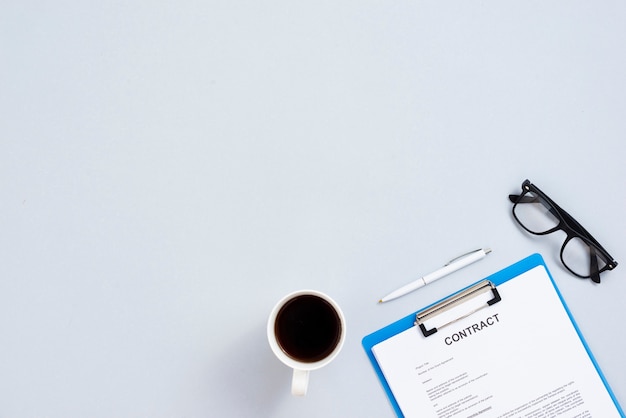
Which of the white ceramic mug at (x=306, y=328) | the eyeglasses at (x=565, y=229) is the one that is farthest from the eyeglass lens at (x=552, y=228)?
the white ceramic mug at (x=306, y=328)

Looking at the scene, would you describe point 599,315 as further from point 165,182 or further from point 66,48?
point 66,48

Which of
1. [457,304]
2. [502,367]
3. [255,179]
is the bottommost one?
[502,367]

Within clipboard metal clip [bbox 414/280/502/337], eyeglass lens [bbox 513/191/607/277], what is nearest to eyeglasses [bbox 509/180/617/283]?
eyeglass lens [bbox 513/191/607/277]

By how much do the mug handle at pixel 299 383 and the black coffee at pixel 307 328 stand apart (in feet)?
0.09

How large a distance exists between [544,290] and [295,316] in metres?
0.42

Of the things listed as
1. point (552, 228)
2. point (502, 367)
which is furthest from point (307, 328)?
point (552, 228)

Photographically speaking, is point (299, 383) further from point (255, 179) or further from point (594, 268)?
point (594, 268)

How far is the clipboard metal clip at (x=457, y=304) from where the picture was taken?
83 centimetres

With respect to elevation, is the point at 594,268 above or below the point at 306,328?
below

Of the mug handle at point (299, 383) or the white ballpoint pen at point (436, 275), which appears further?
the white ballpoint pen at point (436, 275)

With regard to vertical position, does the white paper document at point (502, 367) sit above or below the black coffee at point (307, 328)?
below

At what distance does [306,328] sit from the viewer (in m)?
0.78

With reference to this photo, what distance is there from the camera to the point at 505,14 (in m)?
0.86

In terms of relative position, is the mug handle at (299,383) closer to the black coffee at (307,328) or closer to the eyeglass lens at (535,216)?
the black coffee at (307,328)
